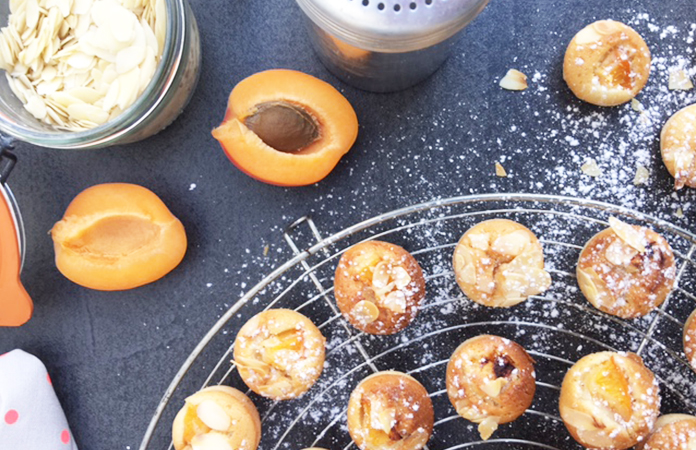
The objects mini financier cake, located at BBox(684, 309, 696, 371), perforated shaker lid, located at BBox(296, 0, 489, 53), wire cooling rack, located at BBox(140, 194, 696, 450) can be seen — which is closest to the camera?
perforated shaker lid, located at BBox(296, 0, 489, 53)

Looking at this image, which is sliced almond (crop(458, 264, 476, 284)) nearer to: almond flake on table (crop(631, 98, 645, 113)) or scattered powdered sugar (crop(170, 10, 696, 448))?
scattered powdered sugar (crop(170, 10, 696, 448))

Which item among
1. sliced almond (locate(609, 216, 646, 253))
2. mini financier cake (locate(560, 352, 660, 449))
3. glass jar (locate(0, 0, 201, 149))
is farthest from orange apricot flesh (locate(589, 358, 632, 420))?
glass jar (locate(0, 0, 201, 149))

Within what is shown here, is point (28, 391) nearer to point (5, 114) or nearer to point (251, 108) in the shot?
point (5, 114)

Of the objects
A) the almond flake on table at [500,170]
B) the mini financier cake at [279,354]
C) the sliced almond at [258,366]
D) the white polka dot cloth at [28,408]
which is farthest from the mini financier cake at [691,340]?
the white polka dot cloth at [28,408]

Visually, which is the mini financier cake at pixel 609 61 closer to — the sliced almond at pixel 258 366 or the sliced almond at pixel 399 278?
the sliced almond at pixel 399 278

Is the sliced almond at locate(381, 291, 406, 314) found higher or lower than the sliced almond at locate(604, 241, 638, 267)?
lower

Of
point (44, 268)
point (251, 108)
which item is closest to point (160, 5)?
point (251, 108)

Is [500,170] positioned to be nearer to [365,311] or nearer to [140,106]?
[365,311]

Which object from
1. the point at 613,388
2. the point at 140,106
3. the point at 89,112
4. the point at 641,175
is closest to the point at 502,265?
the point at 613,388
